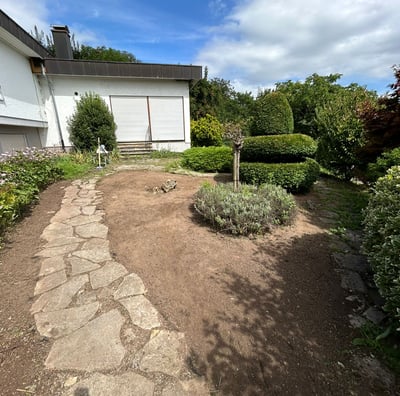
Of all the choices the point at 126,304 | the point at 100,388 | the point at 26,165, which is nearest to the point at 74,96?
the point at 26,165

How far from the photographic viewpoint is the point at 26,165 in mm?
4855

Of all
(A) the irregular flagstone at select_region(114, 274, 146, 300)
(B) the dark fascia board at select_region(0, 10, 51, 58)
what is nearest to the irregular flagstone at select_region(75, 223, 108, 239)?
(A) the irregular flagstone at select_region(114, 274, 146, 300)

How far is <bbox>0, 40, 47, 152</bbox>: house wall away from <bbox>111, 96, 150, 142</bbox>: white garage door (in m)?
2.95

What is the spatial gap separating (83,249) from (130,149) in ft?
28.0

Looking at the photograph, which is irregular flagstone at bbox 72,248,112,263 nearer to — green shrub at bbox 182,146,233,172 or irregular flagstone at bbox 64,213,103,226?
irregular flagstone at bbox 64,213,103,226

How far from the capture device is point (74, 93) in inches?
392

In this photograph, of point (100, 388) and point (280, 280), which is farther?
point (280, 280)

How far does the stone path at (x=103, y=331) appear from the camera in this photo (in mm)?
1402

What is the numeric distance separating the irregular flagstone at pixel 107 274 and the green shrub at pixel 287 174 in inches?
134

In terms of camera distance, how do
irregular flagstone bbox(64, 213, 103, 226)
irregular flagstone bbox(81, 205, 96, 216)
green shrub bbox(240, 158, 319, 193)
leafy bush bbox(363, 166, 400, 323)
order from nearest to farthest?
leafy bush bbox(363, 166, 400, 323) < irregular flagstone bbox(64, 213, 103, 226) < irregular flagstone bbox(81, 205, 96, 216) < green shrub bbox(240, 158, 319, 193)

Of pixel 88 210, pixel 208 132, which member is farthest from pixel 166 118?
pixel 88 210

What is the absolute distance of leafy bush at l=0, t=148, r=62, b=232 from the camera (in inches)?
128

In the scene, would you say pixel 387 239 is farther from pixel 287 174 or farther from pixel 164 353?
pixel 287 174

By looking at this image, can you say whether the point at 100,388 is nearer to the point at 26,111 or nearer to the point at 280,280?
the point at 280,280
